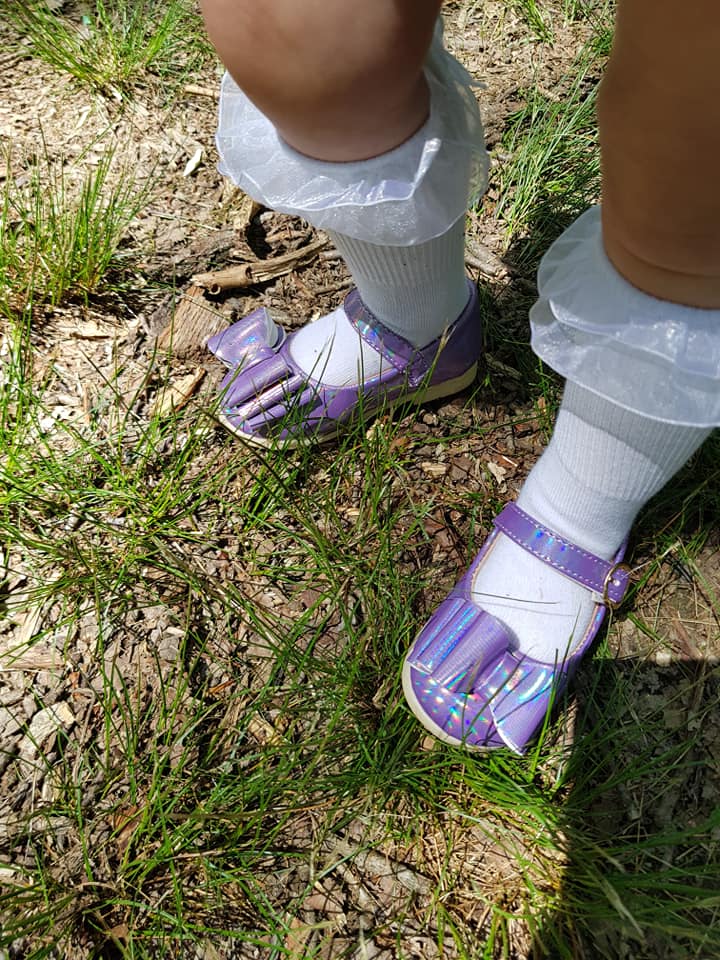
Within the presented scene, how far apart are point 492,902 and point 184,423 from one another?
0.75m

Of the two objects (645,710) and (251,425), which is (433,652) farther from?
(251,425)

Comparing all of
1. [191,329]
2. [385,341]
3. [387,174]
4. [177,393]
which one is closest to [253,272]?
[191,329]

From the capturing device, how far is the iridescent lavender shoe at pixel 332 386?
3.21 feet

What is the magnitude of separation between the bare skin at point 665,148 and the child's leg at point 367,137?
19cm

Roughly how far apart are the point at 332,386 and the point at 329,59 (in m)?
0.49

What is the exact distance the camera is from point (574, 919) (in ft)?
2.44

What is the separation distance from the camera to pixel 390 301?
0.90 m

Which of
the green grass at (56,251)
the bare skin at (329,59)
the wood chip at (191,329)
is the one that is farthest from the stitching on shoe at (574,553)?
the green grass at (56,251)

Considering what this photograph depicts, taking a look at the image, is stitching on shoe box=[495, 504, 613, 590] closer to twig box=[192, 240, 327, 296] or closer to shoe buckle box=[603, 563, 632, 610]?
shoe buckle box=[603, 563, 632, 610]

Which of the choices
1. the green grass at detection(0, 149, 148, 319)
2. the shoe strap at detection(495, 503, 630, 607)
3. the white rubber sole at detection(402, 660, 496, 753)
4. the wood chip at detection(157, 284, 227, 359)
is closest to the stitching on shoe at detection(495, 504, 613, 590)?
the shoe strap at detection(495, 503, 630, 607)

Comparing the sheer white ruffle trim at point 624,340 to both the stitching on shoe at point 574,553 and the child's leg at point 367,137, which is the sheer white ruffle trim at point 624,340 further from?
the stitching on shoe at point 574,553

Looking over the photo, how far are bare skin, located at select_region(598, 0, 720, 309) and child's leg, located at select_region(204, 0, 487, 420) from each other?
189mm

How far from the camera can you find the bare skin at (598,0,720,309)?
1.35ft

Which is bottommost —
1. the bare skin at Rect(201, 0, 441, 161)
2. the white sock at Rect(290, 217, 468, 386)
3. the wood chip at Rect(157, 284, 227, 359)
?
the wood chip at Rect(157, 284, 227, 359)
